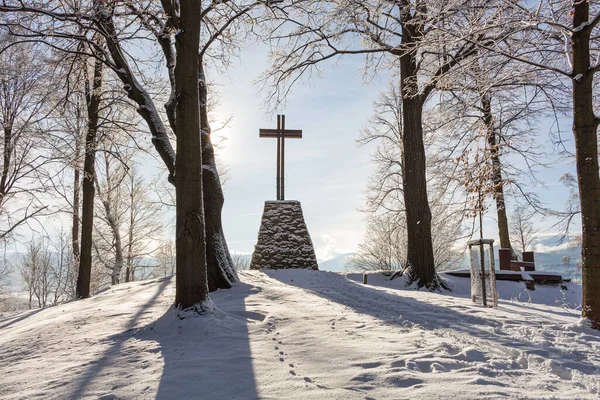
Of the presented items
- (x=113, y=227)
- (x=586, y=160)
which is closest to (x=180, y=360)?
(x=586, y=160)

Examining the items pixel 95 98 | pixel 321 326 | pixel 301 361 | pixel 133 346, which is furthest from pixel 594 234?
pixel 95 98

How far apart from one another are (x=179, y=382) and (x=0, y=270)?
2807cm

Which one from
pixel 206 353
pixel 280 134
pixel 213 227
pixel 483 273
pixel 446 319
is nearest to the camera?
pixel 206 353

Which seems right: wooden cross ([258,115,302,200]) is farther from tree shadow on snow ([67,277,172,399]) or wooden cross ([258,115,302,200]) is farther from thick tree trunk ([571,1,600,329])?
thick tree trunk ([571,1,600,329])

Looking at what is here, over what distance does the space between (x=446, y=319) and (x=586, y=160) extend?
276 cm

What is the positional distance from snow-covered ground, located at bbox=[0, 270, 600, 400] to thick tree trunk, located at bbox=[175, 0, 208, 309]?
1.61 ft

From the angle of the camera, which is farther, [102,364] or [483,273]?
[483,273]

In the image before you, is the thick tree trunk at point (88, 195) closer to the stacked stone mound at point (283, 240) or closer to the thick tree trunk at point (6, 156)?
the thick tree trunk at point (6, 156)

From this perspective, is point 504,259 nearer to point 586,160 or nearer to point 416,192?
point 416,192

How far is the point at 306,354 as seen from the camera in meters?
3.42

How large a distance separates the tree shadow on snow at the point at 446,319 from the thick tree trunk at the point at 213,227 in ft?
6.62

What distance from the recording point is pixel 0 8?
5.63m

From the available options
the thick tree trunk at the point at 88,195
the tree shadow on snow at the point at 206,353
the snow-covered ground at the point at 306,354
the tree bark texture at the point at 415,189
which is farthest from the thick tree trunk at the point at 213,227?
the tree bark texture at the point at 415,189

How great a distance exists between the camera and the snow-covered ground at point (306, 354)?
8.80ft
